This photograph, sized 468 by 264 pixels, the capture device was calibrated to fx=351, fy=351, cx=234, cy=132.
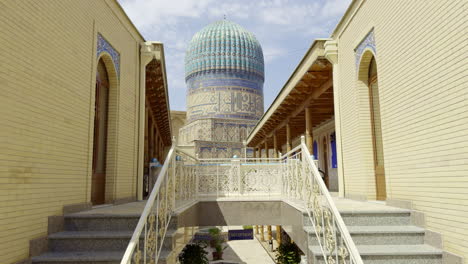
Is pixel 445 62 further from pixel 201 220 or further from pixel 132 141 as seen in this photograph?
pixel 132 141

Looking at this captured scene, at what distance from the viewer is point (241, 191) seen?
8148 mm

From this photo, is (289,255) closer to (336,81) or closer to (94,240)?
(336,81)

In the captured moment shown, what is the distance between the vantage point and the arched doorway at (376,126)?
6.51m

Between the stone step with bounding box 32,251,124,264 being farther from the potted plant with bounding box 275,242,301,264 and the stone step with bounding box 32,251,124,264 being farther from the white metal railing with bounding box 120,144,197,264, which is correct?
the potted plant with bounding box 275,242,301,264

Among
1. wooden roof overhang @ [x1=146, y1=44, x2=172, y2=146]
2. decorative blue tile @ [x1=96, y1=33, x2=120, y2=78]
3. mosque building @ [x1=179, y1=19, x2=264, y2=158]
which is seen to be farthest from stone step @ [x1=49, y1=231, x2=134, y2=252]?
Answer: mosque building @ [x1=179, y1=19, x2=264, y2=158]

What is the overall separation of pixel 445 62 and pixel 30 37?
15.6 ft

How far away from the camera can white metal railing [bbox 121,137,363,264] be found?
3.29 m

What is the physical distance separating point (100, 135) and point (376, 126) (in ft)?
17.3

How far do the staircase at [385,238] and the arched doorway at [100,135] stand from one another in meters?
3.98

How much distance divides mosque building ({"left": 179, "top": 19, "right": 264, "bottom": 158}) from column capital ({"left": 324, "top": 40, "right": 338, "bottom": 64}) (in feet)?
71.6

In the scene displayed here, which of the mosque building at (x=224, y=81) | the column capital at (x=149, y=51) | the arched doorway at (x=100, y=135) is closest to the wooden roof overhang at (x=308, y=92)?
the column capital at (x=149, y=51)

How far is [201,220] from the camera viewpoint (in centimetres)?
646

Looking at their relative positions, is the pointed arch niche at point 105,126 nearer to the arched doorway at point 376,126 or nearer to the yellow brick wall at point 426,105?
the yellow brick wall at point 426,105

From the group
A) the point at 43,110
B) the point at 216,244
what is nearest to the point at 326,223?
the point at 43,110
